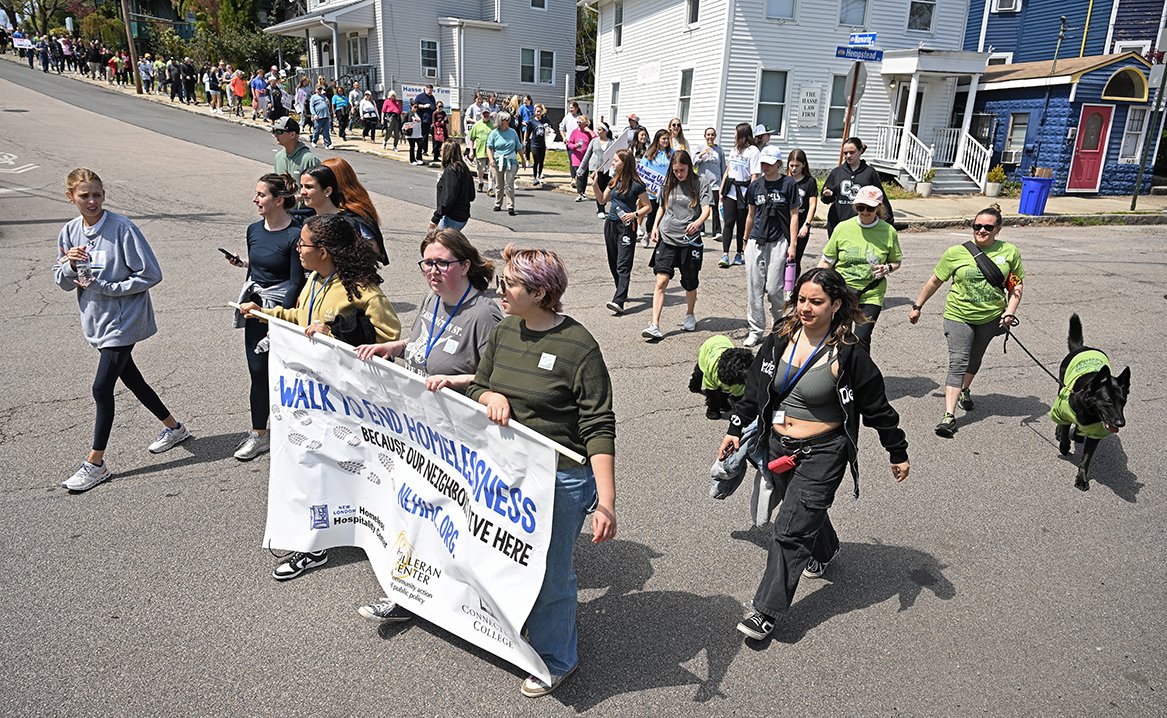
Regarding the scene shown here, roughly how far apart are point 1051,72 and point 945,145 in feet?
10.9

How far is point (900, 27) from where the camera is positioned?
22609 millimetres

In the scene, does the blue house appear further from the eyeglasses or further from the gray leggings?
the eyeglasses

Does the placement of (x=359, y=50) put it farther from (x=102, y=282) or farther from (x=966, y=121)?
(x=102, y=282)

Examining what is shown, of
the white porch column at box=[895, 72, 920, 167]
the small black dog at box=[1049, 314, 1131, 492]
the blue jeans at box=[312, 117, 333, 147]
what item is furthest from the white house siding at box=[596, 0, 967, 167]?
the small black dog at box=[1049, 314, 1131, 492]

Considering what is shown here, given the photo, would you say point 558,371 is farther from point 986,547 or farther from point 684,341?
point 684,341

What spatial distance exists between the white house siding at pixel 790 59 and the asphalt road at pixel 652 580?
15955 mm

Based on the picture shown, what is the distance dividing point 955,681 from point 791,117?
70.2 feet

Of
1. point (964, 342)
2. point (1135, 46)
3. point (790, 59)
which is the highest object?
point (1135, 46)

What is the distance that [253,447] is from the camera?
206 inches


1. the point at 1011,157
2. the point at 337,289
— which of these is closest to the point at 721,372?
the point at 337,289

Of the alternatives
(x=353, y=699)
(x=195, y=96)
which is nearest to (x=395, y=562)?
(x=353, y=699)

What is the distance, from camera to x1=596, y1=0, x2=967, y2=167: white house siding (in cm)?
2139

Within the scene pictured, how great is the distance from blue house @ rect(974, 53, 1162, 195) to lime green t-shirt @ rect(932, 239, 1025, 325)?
19.7 metres

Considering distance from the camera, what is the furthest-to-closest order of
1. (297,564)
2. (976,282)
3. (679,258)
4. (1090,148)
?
(1090,148), (679,258), (976,282), (297,564)
